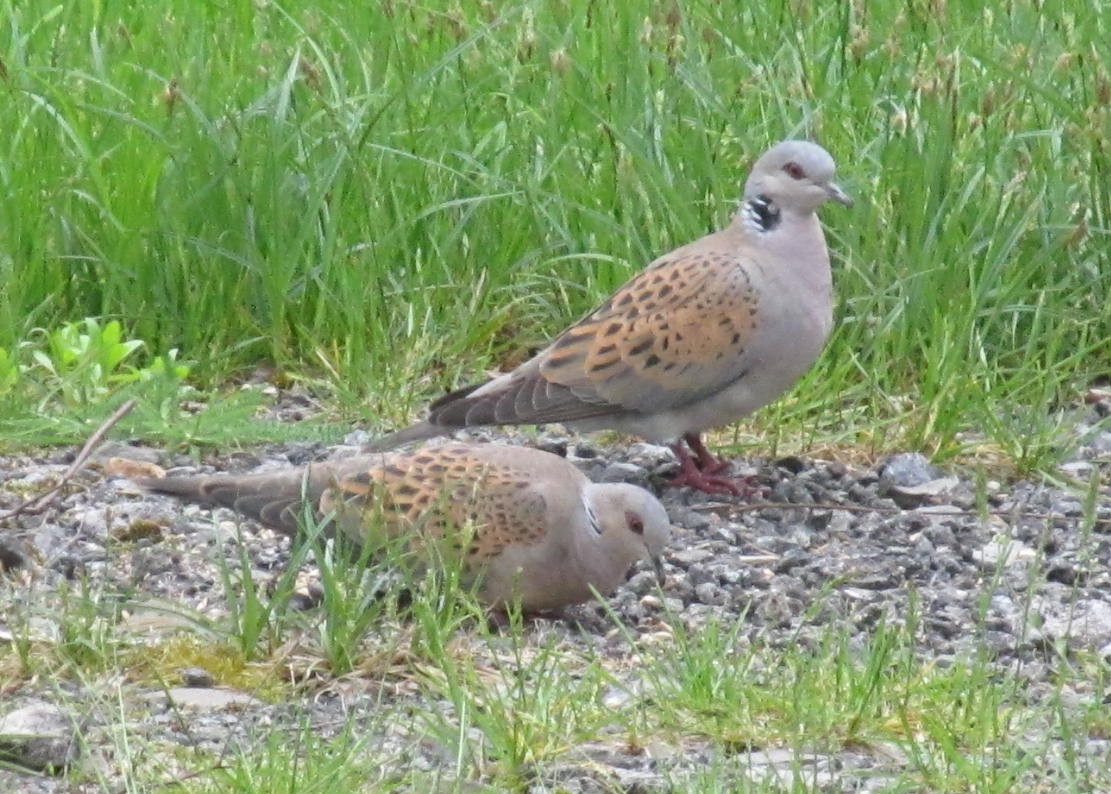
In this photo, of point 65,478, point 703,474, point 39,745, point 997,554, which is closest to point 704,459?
point 703,474

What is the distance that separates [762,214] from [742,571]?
54.1 inches

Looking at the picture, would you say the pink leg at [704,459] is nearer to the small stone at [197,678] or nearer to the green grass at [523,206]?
the green grass at [523,206]

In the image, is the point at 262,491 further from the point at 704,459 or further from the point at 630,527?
the point at 704,459

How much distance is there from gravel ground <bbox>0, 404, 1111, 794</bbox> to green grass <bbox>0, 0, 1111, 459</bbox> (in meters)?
0.34

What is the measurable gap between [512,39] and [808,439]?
2356 mm

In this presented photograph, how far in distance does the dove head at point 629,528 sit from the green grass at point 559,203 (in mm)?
1327

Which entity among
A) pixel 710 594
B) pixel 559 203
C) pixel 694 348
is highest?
pixel 559 203

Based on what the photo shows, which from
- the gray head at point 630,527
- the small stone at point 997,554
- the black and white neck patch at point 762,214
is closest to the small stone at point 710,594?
the gray head at point 630,527

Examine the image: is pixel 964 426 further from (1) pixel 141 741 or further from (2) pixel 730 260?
(1) pixel 141 741

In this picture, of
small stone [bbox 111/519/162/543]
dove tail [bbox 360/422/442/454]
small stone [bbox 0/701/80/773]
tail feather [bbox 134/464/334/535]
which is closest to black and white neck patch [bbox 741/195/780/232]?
dove tail [bbox 360/422/442/454]

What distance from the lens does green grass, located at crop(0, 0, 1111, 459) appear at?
6008 millimetres

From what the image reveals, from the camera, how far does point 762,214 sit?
585 centimetres

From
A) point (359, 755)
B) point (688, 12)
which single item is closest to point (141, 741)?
point (359, 755)

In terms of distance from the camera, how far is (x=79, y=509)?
16.5 ft
